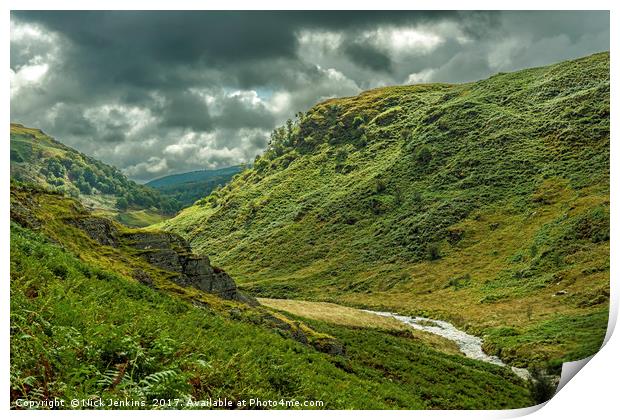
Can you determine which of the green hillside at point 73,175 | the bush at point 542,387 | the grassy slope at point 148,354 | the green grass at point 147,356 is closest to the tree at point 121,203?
the green hillside at point 73,175

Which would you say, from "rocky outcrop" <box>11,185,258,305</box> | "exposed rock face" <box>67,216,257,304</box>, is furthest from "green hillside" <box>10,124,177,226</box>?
"exposed rock face" <box>67,216,257,304</box>

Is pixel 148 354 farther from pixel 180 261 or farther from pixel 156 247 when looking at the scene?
pixel 156 247

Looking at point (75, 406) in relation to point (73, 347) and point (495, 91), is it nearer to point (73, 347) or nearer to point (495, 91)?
point (73, 347)

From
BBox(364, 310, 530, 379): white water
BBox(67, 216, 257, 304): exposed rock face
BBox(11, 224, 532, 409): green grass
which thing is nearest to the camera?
BBox(11, 224, 532, 409): green grass

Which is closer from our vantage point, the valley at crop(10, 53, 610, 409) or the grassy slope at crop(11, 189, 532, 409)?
the grassy slope at crop(11, 189, 532, 409)

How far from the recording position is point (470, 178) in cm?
9369

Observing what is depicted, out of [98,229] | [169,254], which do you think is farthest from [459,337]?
[98,229]

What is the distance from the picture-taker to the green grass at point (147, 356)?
8.50 meters

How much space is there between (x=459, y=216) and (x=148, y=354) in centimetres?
8227

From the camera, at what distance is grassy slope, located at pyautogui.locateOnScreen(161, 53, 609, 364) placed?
4538 centimetres

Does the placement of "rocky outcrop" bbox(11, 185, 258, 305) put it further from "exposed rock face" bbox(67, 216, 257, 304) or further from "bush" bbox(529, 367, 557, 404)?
"bush" bbox(529, 367, 557, 404)

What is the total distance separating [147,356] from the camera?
932cm

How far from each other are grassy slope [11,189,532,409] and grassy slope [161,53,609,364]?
7227 mm
